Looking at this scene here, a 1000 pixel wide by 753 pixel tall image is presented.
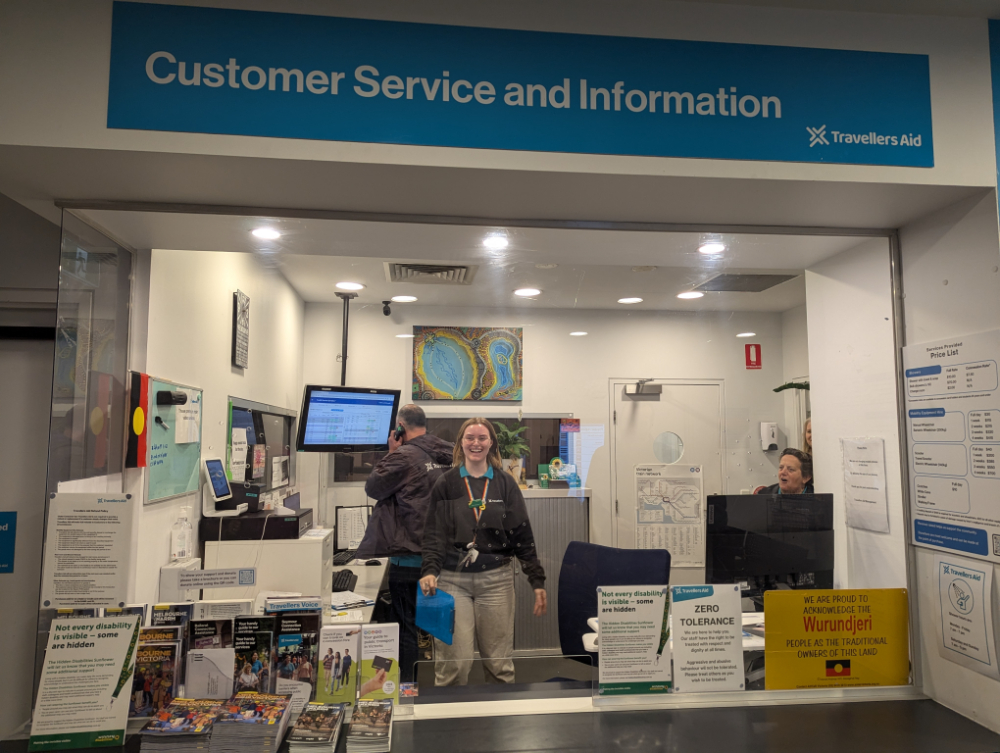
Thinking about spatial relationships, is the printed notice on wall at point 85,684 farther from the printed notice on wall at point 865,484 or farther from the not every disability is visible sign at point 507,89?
the printed notice on wall at point 865,484

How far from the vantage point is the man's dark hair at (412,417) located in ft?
7.03

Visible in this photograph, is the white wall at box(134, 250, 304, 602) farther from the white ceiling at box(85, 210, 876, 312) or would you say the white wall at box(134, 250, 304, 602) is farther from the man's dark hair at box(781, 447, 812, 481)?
the man's dark hair at box(781, 447, 812, 481)

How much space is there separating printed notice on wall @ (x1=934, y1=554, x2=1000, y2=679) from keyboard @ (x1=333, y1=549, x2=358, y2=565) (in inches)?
70.2

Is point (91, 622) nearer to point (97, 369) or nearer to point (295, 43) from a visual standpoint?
point (97, 369)

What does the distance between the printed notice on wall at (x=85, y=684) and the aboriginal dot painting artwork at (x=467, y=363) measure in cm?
108

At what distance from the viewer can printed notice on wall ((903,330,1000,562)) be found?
1676 millimetres

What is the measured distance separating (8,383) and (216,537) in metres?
0.86

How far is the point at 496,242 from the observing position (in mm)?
1991

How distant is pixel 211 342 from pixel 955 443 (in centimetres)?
248

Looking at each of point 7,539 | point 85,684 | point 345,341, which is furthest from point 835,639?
point 7,539

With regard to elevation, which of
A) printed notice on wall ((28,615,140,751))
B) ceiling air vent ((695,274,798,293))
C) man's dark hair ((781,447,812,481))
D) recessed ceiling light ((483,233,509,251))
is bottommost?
printed notice on wall ((28,615,140,751))

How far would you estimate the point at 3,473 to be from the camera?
2113 mm

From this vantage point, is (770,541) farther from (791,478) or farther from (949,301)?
(949,301)

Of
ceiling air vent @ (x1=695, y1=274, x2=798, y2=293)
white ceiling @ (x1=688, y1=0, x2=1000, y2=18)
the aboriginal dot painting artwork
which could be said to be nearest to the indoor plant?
the aboriginal dot painting artwork
